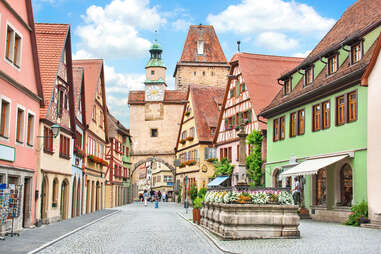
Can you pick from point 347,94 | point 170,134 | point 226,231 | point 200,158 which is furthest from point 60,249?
point 170,134

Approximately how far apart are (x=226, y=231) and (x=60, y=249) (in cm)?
460

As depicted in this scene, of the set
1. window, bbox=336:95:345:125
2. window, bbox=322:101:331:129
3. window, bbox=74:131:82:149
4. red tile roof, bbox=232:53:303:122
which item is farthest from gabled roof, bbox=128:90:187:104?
window, bbox=336:95:345:125

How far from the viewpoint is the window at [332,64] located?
25.0 m

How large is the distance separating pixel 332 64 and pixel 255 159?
1222 centimetres

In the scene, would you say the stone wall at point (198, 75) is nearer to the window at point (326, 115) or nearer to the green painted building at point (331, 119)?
the green painted building at point (331, 119)

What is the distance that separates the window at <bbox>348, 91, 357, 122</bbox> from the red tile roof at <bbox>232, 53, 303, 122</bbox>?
1477cm

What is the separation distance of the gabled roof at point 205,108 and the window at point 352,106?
28.8m

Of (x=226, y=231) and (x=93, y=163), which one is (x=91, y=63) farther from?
(x=226, y=231)

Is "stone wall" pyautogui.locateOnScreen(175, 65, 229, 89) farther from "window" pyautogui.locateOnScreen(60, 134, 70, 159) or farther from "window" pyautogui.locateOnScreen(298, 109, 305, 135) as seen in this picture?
"window" pyautogui.locateOnScreen(60, 134, 70, 159)

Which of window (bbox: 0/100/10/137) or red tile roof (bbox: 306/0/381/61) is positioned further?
→ red tile roof (bbox: 306/0/381/61)

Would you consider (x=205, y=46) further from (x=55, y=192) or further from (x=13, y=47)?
(x=13, y=47)

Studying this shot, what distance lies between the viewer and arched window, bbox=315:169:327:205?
2562 cm

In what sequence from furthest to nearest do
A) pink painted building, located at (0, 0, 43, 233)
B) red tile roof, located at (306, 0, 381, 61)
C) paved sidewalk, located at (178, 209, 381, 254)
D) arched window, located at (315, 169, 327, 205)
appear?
arched window, located at (315, 169, 327, 205) < red tile roof, located at (306, 0, 381, 61) < pink painted building, located at (0, 0, 43, 233) < paved sidewalk, located at (178, 209, 381, 254)

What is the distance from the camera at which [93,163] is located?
37.9m
